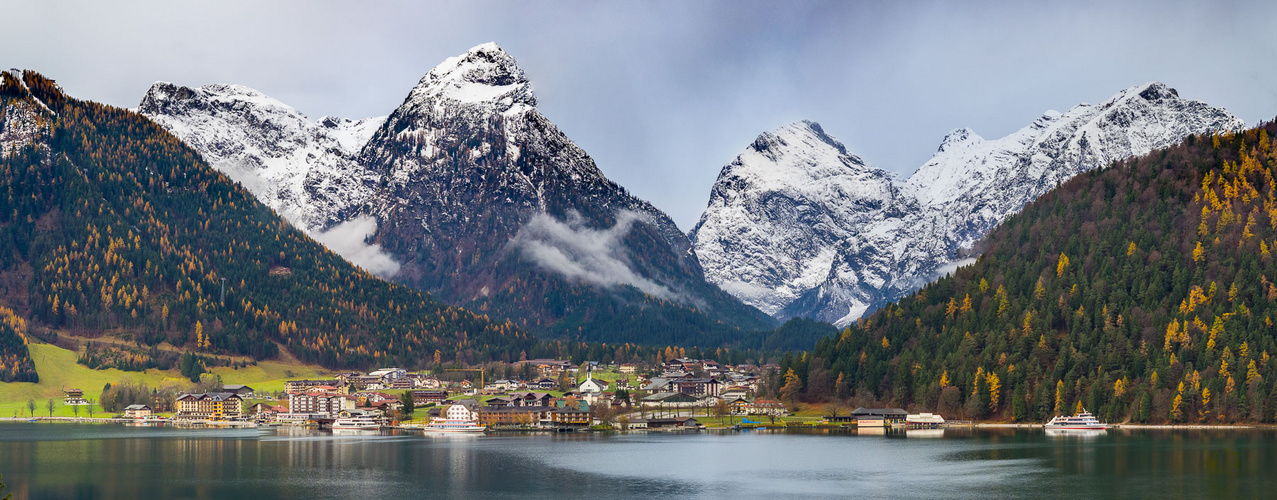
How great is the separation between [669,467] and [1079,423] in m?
74.4

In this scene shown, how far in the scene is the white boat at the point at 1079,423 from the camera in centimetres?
18300

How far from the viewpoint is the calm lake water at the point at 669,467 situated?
116438mm

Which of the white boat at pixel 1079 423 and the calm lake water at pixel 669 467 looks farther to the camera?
the white boat at pixel 1079 423

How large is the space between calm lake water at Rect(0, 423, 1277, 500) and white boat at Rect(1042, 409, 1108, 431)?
4800mm

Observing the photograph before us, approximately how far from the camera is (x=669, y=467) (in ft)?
463

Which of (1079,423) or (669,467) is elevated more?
(1079,423)

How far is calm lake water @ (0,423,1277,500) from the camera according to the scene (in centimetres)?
11644

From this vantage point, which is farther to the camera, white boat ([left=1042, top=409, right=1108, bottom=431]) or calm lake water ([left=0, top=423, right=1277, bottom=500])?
white boat ([left=1042, top=409, right=1108, bottom=431])

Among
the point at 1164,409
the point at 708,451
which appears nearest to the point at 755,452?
the point at 708,451

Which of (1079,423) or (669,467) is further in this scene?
(1079,423)

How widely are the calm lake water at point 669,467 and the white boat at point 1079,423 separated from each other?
189 inches

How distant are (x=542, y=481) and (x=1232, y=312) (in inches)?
4730

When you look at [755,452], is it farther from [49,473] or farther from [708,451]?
[49,473]

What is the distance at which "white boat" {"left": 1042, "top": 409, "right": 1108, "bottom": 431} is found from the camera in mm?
183000
